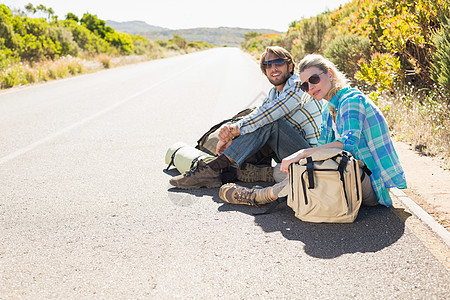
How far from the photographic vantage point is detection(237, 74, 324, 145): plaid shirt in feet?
13.9

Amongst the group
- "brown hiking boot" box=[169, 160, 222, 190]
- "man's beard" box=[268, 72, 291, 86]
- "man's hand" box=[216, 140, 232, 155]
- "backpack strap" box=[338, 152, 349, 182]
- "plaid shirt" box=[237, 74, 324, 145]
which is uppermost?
"man's beard" box=[268, 72, 291, 86]

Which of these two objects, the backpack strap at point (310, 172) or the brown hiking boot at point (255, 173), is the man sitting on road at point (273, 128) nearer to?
the brown hiking boot at point (255, 173)

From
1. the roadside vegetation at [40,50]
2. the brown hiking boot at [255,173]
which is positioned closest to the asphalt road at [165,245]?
the brown hiking boot at [255,173]

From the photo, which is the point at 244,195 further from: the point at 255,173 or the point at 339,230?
the point at 339,230

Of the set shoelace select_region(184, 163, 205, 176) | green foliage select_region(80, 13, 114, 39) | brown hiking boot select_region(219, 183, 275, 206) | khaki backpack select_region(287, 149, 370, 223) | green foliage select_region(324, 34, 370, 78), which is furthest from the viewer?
green foliage select_region(80, 13, 114, 39)

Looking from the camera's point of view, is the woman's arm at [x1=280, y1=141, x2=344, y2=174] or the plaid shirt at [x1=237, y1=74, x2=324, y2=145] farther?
the plaid shirt at [x1=237, y1=74, x2=324, y2=145]

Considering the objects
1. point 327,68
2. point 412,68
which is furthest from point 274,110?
point 412,68

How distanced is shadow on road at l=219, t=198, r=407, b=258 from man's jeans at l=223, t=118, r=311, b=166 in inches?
24.8

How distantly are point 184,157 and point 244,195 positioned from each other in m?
1.18

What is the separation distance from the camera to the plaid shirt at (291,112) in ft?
13.9

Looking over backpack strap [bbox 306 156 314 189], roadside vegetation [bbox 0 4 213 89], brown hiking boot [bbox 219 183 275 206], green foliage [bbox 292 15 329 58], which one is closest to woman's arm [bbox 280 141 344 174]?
backpack strap [bbox 306 156 314 189]

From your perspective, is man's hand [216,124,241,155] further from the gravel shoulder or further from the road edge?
the gravel shoulder

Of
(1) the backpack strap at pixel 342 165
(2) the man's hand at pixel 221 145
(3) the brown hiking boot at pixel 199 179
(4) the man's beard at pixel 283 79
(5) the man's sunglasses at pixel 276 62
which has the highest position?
(5) the man's sunglasses at pixel 276 62

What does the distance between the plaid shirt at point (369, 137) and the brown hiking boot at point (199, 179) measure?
4.34 feet
